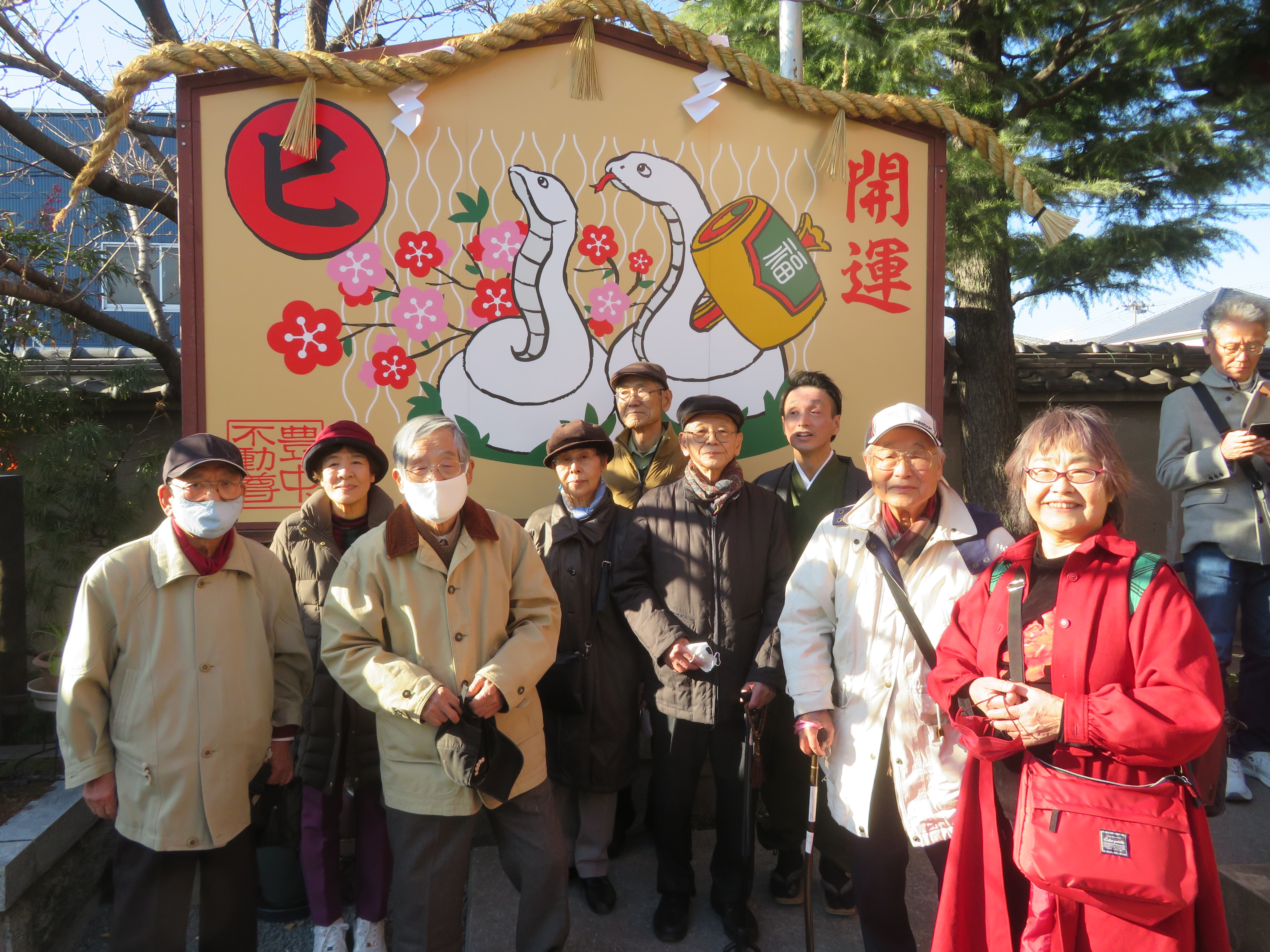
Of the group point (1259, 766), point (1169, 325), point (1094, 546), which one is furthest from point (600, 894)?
point (1169, 325)

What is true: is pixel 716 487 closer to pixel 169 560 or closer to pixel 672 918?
pixel 672 918

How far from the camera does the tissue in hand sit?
2629 mm

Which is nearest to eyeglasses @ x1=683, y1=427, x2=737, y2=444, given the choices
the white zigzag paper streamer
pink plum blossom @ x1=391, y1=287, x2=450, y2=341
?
pink plum blossom @ x1=391, y1=287, x2=450, y2=341

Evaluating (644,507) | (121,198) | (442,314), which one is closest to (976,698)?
(644,507)

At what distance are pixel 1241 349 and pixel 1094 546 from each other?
207 centimetres

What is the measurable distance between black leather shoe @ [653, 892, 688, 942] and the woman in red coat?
3.53ft

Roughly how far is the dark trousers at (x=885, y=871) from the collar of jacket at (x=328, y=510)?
1835mm

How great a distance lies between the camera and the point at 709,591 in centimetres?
278

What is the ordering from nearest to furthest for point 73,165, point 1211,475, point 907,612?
1. point 907,612
2. point 1211,475
3. point 73,165

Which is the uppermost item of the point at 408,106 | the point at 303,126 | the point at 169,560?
the point at 408,106

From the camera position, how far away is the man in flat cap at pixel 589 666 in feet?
9.68

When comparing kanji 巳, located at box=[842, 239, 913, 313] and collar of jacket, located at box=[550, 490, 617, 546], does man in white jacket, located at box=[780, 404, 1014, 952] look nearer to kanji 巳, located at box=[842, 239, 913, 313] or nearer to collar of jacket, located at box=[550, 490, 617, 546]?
collar of jacket, located at box=[550, 490, 617, 546]

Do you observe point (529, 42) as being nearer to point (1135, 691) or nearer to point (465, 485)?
point (465, 485)

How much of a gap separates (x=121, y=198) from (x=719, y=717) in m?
4.73
